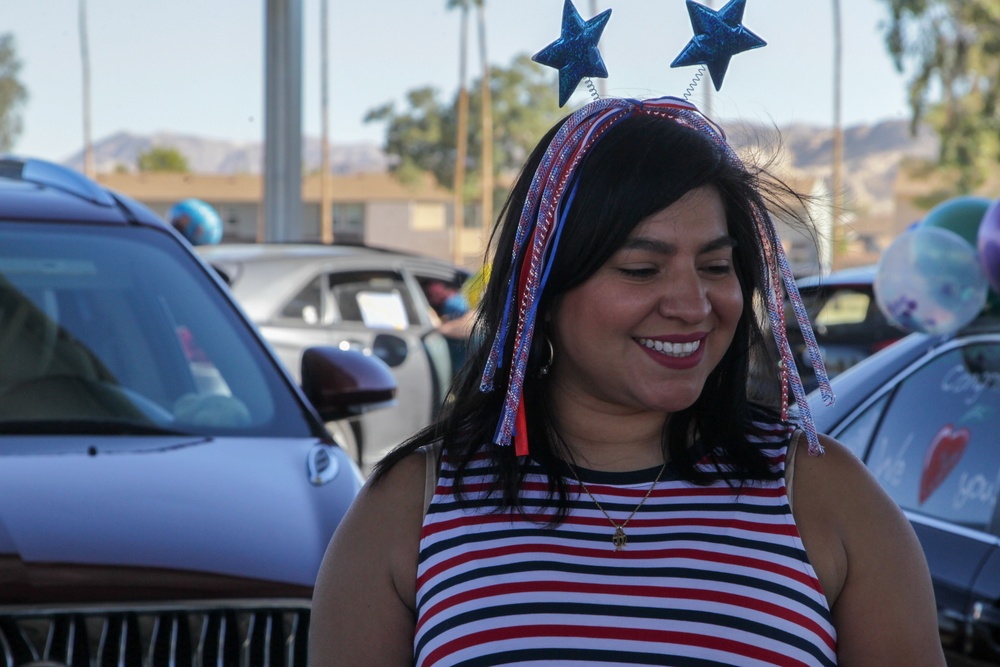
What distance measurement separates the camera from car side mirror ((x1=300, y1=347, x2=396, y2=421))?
3.68m

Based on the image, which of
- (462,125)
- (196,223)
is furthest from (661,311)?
(462,125)

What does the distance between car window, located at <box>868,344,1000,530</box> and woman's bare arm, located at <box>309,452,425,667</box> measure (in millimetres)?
1663

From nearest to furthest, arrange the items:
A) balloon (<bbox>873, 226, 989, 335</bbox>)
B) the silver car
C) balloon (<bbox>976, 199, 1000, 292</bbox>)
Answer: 1. balloon (<bbox>873, 226, 989, 335</bbox>)
2. balloon (<bbox>976, 199, 1000, 292</bbox>)
3. the silver car

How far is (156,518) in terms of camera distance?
2717 mm

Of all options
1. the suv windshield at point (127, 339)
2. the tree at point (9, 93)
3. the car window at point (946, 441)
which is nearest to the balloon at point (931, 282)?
the car window at point (946, 441)

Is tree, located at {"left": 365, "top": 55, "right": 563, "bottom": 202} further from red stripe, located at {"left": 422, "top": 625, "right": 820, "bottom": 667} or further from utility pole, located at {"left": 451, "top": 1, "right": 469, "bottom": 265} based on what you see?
red stripe, located at {"left": 422, "top": 625, "right": 820, "bottom": 667}

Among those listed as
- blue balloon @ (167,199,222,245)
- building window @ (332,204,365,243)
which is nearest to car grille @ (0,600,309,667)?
blue balloon @ (167,199,222,245)

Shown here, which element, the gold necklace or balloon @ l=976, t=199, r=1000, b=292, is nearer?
the gold necklace

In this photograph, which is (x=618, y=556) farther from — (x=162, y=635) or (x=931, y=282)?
(x=931, y=282)

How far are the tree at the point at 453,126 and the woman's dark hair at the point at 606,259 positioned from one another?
166 ft

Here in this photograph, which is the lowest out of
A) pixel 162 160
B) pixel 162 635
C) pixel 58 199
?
pixel 162 160

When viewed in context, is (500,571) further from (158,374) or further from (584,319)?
(158,374)

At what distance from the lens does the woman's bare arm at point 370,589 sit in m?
1.84

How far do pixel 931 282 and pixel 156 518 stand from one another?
8.97 feet
